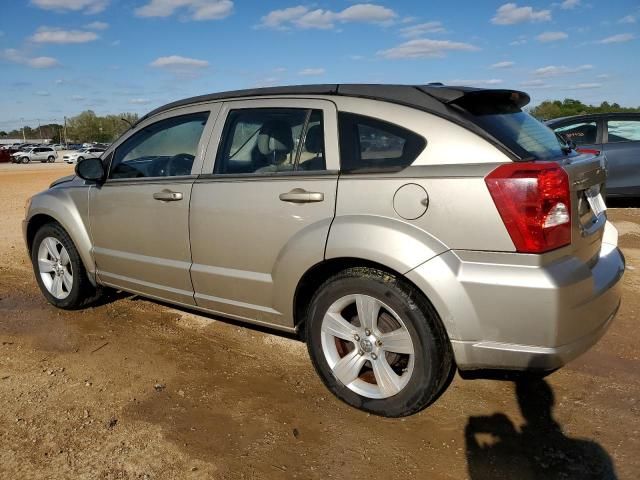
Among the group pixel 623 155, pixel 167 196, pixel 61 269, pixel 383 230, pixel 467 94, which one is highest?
pixel 467 94

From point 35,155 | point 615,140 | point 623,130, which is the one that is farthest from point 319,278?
point 35,155

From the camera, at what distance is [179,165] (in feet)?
12.4

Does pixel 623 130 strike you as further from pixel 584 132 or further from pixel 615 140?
pixel 584 132

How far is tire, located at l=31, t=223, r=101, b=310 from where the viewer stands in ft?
14.8

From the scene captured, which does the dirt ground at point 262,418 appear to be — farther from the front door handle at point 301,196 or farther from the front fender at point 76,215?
the front door handle at point 301,196

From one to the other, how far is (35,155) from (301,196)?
52.8 metres

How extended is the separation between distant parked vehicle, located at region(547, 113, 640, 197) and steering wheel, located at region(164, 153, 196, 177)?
6452mm

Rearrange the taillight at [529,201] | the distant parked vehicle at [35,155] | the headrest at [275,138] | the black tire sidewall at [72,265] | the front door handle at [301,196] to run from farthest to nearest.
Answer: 1. the distant parked vehicle at [35,155]
2. the black tire sidewall at [72,265]
3. the headrest at [275,138]
4. the front door handle at [301,196]
5. the taillight at [529,201]

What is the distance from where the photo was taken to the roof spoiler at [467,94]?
2.78 meters

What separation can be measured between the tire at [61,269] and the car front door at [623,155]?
7.48m

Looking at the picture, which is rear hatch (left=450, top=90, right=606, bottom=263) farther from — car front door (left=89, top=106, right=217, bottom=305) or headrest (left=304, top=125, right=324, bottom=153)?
car front door (left=89, top=106, right=217, bottom=305)

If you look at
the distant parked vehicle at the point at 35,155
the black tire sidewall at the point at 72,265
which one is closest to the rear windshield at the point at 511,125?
the black tire sidewall at the point at 72,265

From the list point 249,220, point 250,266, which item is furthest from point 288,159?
point 250,266

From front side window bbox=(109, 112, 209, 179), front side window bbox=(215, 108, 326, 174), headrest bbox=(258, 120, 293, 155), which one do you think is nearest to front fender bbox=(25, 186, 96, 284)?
front side window bbox=(109, 112, 209, 179)
